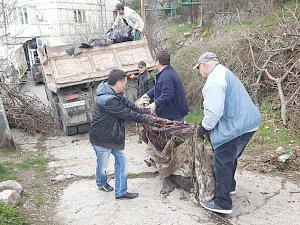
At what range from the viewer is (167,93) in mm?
5324

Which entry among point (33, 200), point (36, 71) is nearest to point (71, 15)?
point (36, 71)

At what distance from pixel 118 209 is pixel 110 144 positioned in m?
0.79

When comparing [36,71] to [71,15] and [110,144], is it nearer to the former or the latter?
[71,15]

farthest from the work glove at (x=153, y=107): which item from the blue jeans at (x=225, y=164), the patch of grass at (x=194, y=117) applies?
the patch of grass at (x=194, y=117)

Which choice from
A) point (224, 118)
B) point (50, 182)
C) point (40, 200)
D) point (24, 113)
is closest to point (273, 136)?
point (224, 118)

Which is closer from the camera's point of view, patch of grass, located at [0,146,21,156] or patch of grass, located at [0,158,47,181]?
patch of grass, located at [0,158,47,181]

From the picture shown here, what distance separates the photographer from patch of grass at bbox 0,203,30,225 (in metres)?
4.33

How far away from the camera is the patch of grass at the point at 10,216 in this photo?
4.33 meters

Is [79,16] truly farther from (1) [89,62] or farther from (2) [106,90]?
(2) [106,90]

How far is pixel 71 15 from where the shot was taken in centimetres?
2984

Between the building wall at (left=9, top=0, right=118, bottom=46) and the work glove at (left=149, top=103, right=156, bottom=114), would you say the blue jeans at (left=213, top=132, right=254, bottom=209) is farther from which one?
the building wall at (left=9, top=0, right=118, bottom=46)

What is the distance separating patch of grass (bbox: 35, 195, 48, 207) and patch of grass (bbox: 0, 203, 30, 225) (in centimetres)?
47

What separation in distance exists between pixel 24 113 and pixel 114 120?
4.85m

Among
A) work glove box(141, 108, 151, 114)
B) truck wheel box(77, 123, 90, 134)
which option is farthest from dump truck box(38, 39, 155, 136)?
work glove box(141, 108, 151, 114)
